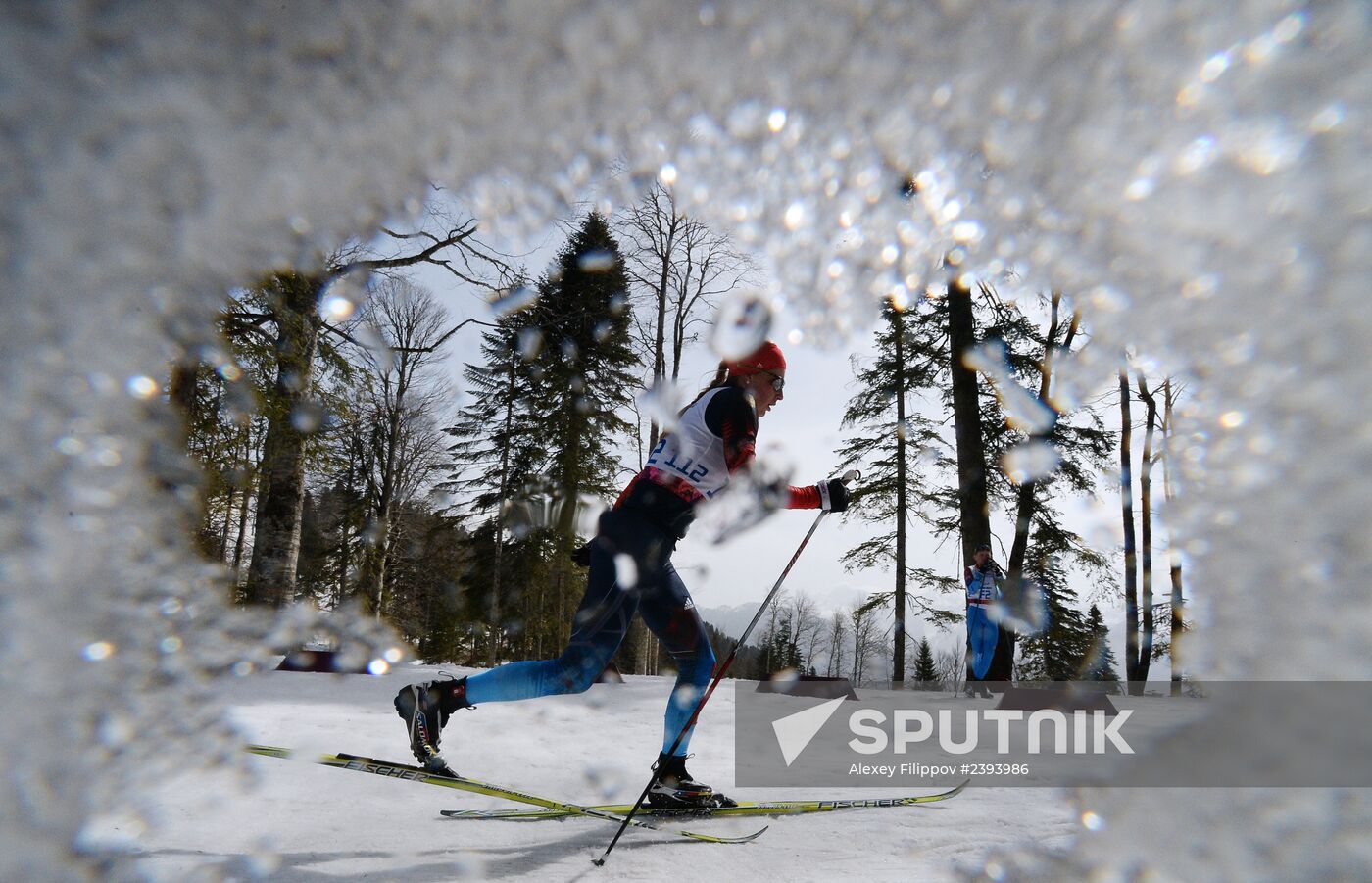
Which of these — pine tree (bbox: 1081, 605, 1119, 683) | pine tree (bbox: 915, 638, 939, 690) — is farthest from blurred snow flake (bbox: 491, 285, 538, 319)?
pine tree (bbox: 915, 638, 939, 690)

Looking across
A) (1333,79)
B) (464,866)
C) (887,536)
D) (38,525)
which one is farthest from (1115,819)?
(887,536)

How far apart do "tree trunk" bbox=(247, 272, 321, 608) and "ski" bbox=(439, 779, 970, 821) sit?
4848 mm

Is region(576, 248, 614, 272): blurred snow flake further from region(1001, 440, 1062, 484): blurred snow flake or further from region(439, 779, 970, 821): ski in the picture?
region(439, 779, 970, 821): ski

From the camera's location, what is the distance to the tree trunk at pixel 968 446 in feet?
23.2

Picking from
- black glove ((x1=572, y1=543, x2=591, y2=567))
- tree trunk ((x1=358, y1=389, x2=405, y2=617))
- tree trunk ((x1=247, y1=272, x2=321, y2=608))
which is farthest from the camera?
tree trunk ((x1=358, y1=389, x2=405, y2=617))

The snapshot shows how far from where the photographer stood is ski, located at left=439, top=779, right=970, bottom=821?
7.04 feet

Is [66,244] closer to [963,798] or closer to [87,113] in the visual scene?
[87,113]

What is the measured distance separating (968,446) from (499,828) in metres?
6.40

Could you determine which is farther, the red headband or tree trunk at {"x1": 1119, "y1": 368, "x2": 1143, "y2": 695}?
tree trunk at {"x1": 1119, "y1": 368, "x2": 1143, "y2": 695}

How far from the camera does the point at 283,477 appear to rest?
6.36m

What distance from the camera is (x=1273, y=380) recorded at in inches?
15.4

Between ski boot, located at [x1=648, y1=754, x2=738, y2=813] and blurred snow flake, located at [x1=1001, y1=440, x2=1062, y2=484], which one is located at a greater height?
blurred snow flake, located at [x1=1001, y1=440, x2=1062, y2=484]

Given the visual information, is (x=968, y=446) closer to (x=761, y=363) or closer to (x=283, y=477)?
(x=761, y=363)

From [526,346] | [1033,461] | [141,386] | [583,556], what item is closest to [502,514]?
[526,346]
